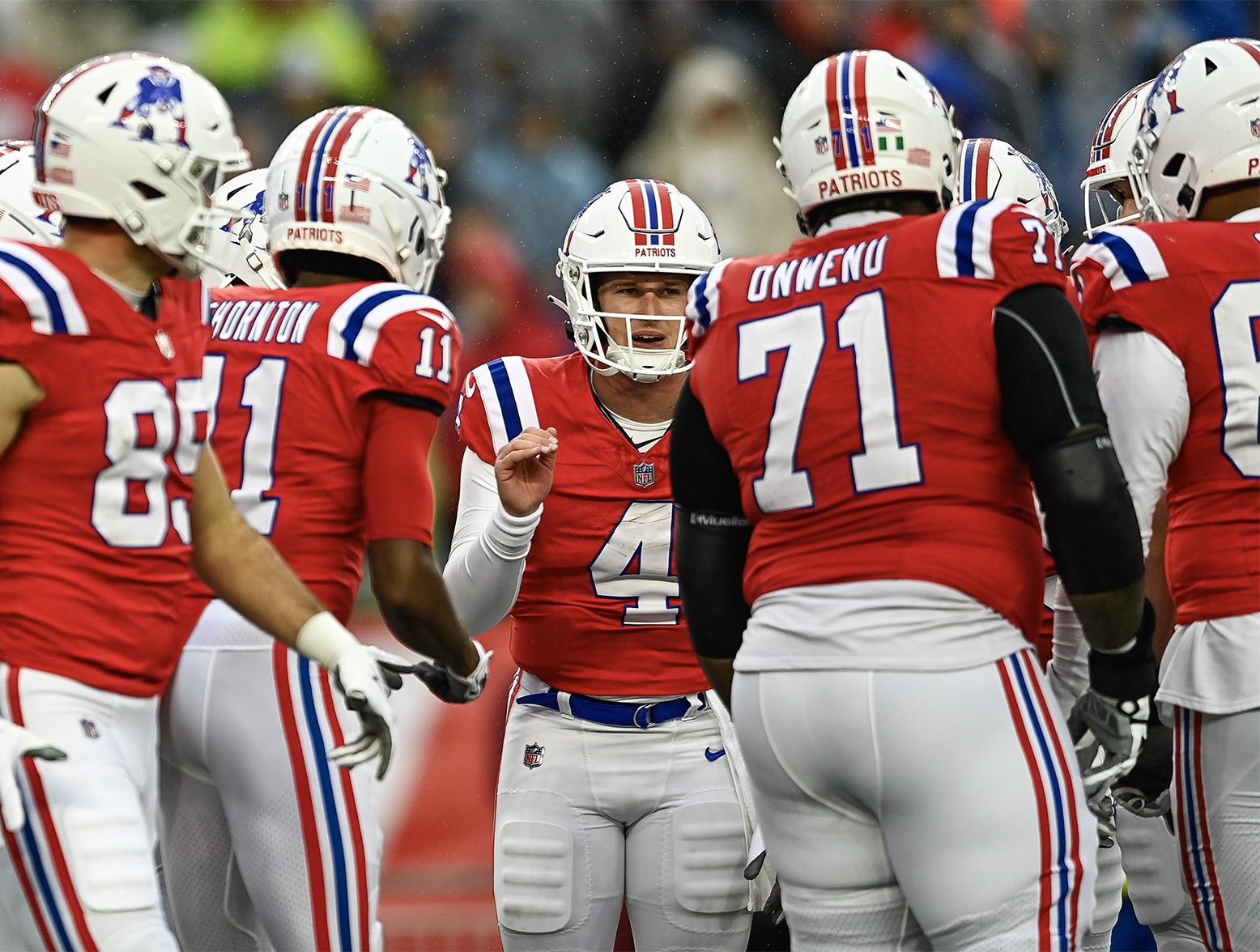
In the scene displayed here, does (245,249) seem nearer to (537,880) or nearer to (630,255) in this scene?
(630,255)

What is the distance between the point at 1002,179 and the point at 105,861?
8.11ft

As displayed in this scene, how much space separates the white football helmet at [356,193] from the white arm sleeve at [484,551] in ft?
1.61

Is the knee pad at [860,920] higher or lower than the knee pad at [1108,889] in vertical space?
higher

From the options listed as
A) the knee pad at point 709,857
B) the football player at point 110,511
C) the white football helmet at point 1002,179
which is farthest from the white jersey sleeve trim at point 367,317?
Answer: the white football helmet at point 1002,179

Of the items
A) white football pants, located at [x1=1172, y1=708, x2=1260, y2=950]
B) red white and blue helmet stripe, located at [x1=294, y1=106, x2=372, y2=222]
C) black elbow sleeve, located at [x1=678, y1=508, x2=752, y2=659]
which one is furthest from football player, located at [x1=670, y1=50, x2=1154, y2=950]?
red white and blue helmet stripe, located at [x1=294, y1=106, x2=372, y2=222]

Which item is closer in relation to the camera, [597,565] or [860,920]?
[860,920]

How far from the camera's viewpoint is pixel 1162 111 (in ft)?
8.66

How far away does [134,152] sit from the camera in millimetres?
2230

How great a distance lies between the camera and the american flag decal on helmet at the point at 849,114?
2.17 metres

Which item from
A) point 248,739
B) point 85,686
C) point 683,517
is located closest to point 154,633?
point 85,686

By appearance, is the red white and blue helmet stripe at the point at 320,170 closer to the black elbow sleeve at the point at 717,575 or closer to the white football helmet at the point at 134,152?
the white football helmet at the point at 134,152

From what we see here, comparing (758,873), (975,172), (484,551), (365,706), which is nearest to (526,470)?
(484,551)

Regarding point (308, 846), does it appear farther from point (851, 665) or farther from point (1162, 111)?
point (1162, 111)

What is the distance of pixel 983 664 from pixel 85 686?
3.89 ft
